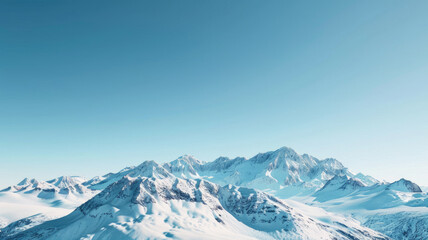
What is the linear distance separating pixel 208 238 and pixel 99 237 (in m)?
78.7

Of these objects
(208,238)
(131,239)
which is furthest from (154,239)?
(208,238)

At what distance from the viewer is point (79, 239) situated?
636 ft

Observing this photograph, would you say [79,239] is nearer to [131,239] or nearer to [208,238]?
[131,239]

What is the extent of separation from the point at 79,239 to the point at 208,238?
9332 cm

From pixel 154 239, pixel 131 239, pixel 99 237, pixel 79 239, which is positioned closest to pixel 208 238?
pixel 154 239

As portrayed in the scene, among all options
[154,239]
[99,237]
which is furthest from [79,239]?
[154,239]

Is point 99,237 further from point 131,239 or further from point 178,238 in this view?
point 178,238

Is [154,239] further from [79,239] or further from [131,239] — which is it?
[79,239]

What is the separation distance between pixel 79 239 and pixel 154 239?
54.7 meters

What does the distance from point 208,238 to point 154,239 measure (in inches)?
1534

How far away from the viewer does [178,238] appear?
19388cm

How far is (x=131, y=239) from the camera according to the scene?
189500 mm

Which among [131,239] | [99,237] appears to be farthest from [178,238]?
[99,237]

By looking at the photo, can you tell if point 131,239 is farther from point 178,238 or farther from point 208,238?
point 208,238
